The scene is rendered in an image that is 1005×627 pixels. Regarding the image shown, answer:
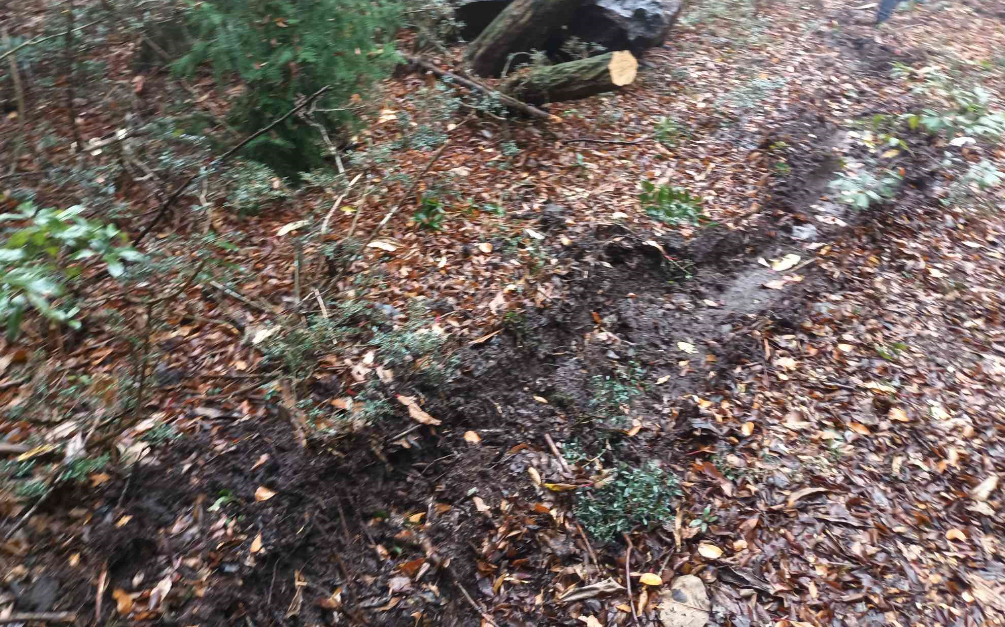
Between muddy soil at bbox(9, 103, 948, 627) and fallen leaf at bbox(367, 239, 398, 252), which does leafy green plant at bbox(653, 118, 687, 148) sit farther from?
fallen leaf at bbox(367, 239, 398, 252)

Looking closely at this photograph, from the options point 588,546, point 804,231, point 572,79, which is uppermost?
point 572,79

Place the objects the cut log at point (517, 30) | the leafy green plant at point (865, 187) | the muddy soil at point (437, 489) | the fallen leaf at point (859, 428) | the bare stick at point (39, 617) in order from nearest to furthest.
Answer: the bare stick at point (39, 617) → the muddy soil at point (437, 489) → the fallen leaf at point (859, 428) → the leafy green plant at point (865, 187) → the cut log at point (517, 30)

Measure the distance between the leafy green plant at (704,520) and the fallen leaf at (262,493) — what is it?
7.66ft

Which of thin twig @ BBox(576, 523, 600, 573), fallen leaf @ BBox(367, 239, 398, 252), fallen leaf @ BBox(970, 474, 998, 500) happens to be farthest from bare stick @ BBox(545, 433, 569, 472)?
fallen leaf @ BBox(970, 474, 998, 500)

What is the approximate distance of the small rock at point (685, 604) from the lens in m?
2.87

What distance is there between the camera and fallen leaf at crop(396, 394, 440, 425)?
3523mm

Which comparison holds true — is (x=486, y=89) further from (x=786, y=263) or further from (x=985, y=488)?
(x=985, y=488)

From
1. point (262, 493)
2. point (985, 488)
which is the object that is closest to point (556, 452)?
point (262, 493)

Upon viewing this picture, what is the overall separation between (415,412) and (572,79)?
14.3 feet

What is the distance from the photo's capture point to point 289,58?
4.25 meters

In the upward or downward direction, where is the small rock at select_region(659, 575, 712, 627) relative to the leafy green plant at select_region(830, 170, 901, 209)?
downward

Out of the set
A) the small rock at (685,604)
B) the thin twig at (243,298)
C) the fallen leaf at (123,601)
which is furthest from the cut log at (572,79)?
the fallen leaf at (123,601)

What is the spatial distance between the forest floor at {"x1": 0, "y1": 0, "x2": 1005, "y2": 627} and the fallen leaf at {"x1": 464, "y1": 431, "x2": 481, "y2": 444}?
1cm

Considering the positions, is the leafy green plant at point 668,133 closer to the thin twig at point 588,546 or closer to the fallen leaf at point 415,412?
the fallen leaf at point 415,412
